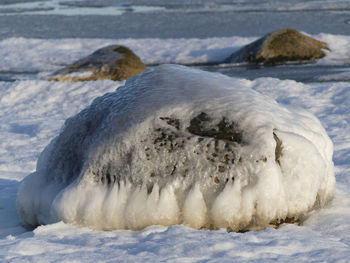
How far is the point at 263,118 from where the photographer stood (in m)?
2.79

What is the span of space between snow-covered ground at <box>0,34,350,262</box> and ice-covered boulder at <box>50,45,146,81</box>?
168 cm

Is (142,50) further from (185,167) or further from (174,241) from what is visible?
(174,241)

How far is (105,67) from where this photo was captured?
9500mm

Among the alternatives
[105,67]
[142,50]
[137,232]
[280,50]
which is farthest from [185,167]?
[142,50]

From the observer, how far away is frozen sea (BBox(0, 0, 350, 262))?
89.0 inches

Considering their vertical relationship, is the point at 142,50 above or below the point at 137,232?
below

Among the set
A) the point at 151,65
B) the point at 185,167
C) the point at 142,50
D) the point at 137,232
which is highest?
the point at 185,167

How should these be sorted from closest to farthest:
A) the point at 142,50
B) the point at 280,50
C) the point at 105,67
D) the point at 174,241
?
the point at 174,241, the point at 105,67, the point at 280,50, the point at 142,50

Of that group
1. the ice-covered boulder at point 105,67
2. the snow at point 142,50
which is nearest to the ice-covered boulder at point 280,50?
A: the snow at point 142,50

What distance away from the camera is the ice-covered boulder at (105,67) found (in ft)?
30.7

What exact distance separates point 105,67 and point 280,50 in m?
3.68

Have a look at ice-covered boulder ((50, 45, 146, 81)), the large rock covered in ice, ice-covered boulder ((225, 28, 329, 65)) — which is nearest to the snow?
ice-covered boulder ((225, 28, 329, 65))

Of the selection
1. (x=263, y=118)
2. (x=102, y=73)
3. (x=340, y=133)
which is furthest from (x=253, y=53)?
(x=263, y=118)

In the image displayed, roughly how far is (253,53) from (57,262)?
9463 mm
